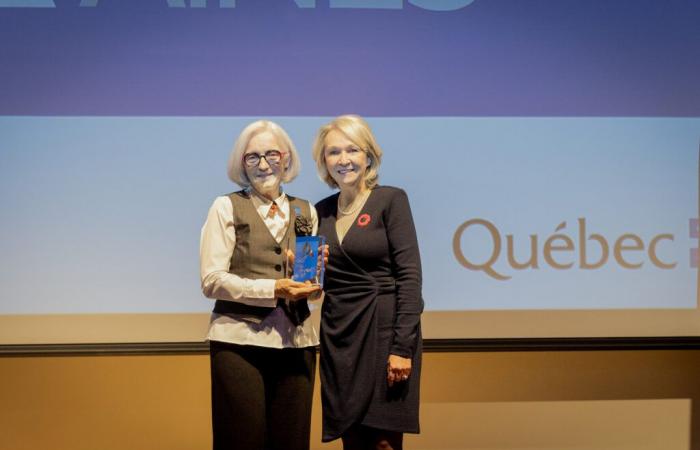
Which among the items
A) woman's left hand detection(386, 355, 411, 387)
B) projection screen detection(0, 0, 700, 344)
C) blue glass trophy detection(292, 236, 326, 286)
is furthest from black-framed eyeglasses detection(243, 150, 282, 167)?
projection screen detection(0, 0, 700, 344)

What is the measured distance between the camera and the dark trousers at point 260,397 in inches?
81.5

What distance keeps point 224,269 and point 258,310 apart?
0.52ft

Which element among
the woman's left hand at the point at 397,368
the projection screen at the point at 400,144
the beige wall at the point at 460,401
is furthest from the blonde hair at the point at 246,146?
the beige wall at the point at 460,401

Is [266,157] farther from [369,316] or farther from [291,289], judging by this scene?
[369,316]

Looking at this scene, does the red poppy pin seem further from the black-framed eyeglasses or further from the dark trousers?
the dark trousers

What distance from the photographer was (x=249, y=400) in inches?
81.3

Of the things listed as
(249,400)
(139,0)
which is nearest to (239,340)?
(249,400)

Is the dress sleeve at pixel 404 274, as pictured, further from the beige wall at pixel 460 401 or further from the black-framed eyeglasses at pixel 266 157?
the beige wall at pixel 460 401

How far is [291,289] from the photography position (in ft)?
6.75

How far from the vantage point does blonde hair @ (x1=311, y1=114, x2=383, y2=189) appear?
2.19 meters

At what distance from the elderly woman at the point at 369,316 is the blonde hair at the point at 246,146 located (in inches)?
4.9

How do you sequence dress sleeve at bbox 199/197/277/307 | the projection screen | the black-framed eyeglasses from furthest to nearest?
the projection screen → the black-framed eyeglasses → dress sleeve at bbox 199/197/277/307

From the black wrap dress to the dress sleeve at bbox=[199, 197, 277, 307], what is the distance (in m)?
0.24

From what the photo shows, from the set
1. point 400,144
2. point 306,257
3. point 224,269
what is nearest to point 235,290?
point 224,269
